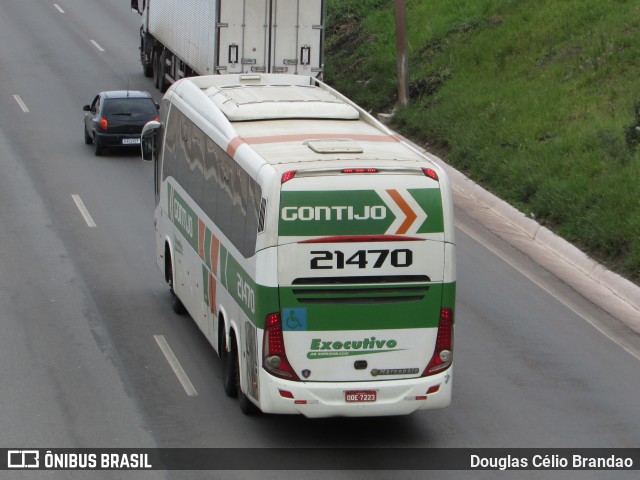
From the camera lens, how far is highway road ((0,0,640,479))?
15.2 meters

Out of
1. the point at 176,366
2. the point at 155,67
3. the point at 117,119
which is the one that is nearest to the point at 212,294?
the point at 176,366

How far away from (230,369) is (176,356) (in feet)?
6.64

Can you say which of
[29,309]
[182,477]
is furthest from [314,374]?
[29,309]

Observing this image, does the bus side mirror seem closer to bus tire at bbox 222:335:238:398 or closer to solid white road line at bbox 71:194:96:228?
solid white road line at bbox 71:194:96:228

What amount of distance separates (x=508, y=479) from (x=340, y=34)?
30.2m

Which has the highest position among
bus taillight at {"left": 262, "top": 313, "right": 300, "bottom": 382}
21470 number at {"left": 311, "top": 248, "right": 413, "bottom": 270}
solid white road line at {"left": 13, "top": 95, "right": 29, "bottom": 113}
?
21470 number at {"left": 311, "top": 248, "right": 413, "bottom": 270}

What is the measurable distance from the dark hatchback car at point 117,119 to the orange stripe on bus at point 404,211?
18.5 m

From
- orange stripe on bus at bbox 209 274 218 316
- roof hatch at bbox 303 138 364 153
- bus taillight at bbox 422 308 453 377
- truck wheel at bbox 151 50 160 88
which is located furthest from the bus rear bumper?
truck wheel at bbox 151 50 160 88

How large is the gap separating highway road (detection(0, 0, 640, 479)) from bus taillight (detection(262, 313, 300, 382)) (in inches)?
42.1

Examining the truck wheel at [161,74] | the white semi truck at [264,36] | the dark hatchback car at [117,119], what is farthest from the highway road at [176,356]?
the truck wheel at [161,74]

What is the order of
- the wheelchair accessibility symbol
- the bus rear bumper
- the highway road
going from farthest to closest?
1. the highway road
2. the bus rear bumper
3. the wheelchair accessibility symbol

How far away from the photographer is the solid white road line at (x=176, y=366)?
16.6 m

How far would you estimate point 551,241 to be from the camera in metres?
23.9

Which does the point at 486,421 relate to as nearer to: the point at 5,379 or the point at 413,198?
the point at 413,198
